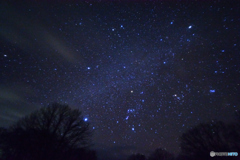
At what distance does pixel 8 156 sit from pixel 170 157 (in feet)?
176

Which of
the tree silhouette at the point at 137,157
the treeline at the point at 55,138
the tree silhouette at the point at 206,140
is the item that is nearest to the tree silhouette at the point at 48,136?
the treeline at the point at 55,138

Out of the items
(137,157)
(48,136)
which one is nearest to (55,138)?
(48,136)

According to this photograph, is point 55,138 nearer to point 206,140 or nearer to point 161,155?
point 206,140

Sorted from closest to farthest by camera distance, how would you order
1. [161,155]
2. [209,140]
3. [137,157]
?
[209,140]
[161,155]
[137,157]

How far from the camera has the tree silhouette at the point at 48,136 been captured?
18.2 meters

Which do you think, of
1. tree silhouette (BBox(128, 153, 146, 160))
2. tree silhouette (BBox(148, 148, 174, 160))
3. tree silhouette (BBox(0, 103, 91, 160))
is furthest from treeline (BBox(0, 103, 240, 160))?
tree silhouette (BBox(128, 153, 146, 160))

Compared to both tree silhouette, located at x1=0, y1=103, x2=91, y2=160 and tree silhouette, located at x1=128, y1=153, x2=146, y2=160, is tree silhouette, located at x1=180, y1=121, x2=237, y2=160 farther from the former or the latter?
tree silhouette, located at x1=128, y1=153, x2=146, y2=160

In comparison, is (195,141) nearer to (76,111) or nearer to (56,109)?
(76,111)

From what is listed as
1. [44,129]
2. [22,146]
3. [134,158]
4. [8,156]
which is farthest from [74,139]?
[134,158]

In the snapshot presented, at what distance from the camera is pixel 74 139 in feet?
66.3

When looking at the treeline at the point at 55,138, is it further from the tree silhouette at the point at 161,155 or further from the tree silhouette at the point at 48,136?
the tree silhouette at the point at 161,155

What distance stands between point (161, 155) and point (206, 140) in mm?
35030

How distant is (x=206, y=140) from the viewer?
28.0 m

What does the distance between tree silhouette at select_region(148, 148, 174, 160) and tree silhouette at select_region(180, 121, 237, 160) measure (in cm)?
3027
